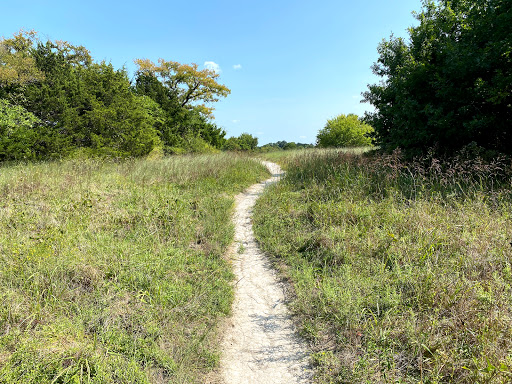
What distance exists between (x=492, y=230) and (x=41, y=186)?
31.5 ft

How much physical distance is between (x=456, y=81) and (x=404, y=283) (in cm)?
671

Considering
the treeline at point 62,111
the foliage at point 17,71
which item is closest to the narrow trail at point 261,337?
the treeline at point 62,111

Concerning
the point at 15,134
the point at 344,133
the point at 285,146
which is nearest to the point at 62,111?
the point at 15,134

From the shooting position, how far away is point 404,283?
3150 millimetres

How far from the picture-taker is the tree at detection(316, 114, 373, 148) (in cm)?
2359

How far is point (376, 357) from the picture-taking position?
235cm

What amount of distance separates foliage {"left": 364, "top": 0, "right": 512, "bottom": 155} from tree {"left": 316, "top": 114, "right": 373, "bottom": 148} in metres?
15.0

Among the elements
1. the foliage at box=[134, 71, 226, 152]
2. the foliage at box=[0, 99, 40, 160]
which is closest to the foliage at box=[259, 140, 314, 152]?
the foliage at box=[134, 71, 226, 152]

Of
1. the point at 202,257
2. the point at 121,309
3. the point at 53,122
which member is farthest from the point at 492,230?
the point at 53,122

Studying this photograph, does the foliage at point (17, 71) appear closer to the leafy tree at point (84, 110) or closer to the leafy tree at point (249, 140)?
the leafy tree at point (84, 110)

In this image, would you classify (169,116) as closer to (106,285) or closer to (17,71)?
(17,71)

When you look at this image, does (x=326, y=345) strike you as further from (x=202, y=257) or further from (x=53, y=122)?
(x=53, y=122)

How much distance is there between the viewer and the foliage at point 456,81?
20.1ft

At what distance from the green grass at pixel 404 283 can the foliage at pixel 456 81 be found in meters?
1.83
